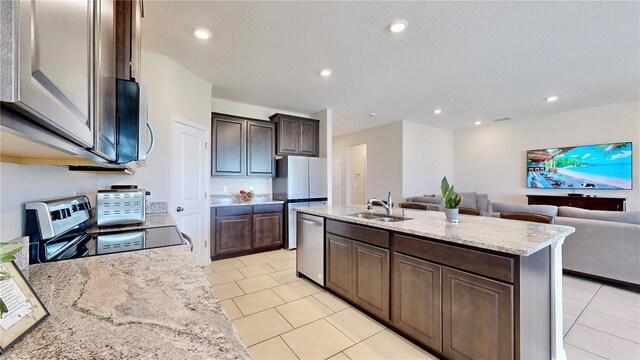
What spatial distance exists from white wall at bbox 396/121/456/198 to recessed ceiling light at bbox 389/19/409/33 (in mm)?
3763

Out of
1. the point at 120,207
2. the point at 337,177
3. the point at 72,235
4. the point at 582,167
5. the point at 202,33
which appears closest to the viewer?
the point at 72,235

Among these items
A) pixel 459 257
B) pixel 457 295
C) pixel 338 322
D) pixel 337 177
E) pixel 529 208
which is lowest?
pixel 338 322

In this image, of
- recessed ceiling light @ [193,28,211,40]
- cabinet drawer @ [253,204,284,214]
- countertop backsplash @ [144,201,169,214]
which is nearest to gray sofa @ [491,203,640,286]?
cabinet drawer @ [253,204,284,214]

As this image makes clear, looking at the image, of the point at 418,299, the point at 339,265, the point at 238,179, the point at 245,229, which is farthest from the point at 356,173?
the point at 418,299

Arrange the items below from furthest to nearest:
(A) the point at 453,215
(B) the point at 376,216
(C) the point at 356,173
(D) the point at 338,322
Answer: (C) the point at 356,173 < (B) the point at 376,216 < (D) the point at 338,322 < (A) the point at 453,215

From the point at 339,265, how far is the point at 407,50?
2432 mm

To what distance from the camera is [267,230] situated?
170 inches

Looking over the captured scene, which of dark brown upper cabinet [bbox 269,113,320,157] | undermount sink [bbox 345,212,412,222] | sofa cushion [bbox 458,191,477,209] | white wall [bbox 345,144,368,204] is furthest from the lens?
white wall [bbox 345,144,368,204]

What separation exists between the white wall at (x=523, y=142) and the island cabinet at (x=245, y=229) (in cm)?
538

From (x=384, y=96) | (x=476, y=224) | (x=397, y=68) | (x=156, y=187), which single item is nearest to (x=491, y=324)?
(x=476, y=224)

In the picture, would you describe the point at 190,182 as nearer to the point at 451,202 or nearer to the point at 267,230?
the point at 267,230

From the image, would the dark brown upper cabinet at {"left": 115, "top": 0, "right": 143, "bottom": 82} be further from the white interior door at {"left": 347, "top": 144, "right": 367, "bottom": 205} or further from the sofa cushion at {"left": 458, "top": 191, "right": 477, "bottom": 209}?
the white interior door at {"left": 347, "top": 144, "right": 367, "bottom": 205}

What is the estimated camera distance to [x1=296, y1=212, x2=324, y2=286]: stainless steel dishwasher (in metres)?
2.84

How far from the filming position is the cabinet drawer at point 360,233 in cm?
211
